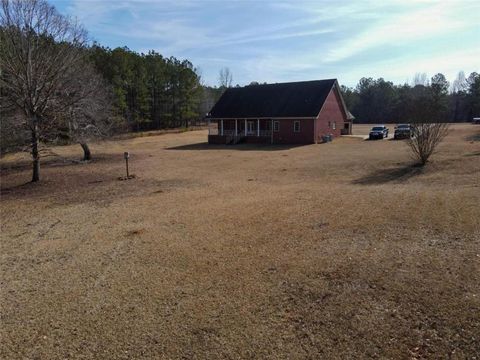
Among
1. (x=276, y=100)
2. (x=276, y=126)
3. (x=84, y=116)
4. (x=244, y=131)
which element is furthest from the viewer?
(x=244, y=131)

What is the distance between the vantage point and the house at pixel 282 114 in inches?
1553

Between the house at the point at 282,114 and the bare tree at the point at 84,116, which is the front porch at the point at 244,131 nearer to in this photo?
the house at the point at 282,114

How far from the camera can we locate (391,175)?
1731 cm

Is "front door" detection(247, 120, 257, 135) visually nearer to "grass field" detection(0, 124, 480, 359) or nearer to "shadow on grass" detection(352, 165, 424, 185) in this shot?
"shadow on grass" detection(352, 165, 424, 185)

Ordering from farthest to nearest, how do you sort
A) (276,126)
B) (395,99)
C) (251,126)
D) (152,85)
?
(395,99)
(152,85)
(251,126)
(276,126)

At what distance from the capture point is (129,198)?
14.8 meters

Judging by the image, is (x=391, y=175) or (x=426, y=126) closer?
(x=391, y=175)

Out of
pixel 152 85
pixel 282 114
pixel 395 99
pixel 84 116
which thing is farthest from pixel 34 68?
pixel 395 99

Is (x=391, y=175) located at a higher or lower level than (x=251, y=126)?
lower

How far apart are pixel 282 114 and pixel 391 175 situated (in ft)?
79.3

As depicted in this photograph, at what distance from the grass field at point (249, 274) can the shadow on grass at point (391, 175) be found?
4.52 feet

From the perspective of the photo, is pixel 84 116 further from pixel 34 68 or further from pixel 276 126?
pixel 276 126

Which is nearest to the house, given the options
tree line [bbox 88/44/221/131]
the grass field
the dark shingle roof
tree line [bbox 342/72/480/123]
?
the dark shingle roof

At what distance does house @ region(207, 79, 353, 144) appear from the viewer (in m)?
39.4
